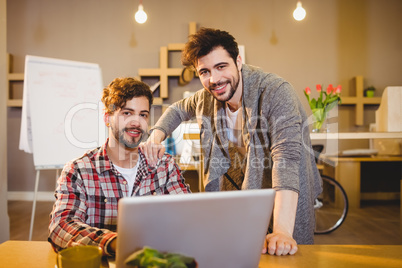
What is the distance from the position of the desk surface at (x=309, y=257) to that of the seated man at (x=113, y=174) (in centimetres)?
8

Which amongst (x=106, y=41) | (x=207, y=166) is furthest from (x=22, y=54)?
(x=207, y=166)

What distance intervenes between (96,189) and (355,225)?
2.82m

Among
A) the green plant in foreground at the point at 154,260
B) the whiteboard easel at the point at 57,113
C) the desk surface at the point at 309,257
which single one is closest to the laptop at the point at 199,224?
the green plant in foreground at the point at 154,260

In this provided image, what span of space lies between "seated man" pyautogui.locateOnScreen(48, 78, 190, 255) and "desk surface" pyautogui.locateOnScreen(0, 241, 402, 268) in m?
0.08

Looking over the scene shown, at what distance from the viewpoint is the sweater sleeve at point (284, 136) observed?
107 centimetres

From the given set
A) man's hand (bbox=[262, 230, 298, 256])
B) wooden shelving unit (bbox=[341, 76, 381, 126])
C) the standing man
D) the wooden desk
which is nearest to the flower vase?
the wooden desk

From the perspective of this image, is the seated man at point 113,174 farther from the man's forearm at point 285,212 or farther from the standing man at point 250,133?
the man's forearm at point 285,212

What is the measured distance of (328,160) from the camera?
3.66m

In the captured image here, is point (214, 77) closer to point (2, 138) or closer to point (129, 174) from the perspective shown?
point (129, 174)

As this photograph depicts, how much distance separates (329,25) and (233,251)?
158 inches

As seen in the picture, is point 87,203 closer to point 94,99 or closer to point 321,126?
point 94,99

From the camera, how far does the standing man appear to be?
3.69ft

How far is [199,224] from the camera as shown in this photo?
21.8 inches

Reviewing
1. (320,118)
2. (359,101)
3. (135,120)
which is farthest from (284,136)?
(359,101)
